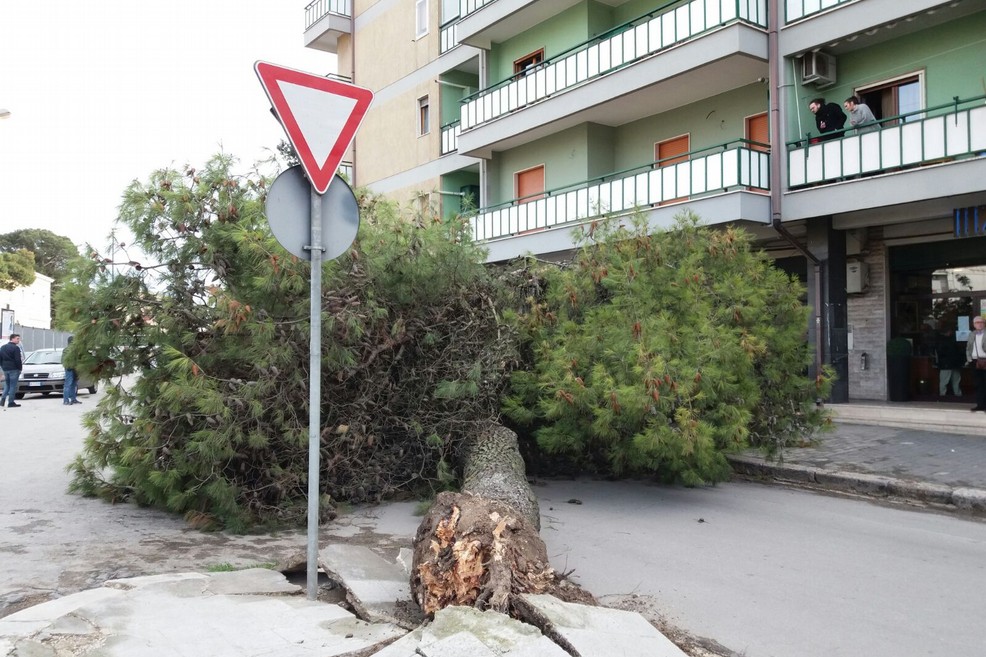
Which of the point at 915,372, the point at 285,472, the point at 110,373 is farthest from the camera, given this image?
the point at 915,372

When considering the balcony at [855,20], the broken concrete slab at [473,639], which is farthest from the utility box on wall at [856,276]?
the broken concrete slab at [473,639]

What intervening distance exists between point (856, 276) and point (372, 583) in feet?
43.9

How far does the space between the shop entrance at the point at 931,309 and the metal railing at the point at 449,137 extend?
41.3 feet

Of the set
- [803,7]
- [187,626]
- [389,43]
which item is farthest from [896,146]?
[389,43]

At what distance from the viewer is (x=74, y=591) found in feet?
15.6

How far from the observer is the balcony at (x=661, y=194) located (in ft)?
45.1

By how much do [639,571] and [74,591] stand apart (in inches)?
142

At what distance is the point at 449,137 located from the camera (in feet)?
76.5

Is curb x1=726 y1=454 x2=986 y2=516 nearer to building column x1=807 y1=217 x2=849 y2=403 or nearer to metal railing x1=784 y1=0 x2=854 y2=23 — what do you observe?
building column x1=807 y1=217 x2=849 y2=403

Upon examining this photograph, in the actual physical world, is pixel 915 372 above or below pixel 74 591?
above

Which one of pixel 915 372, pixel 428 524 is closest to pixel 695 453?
pixel 428 524

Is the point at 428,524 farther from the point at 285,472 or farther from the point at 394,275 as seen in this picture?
the point at 394,275

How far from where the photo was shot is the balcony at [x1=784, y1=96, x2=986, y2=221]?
11.5 m

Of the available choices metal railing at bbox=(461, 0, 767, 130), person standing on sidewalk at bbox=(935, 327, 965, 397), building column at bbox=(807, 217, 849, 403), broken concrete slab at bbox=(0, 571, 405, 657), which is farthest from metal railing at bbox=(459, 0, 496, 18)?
broken concrete slab at bbox=(0, 571, 405, 657)
